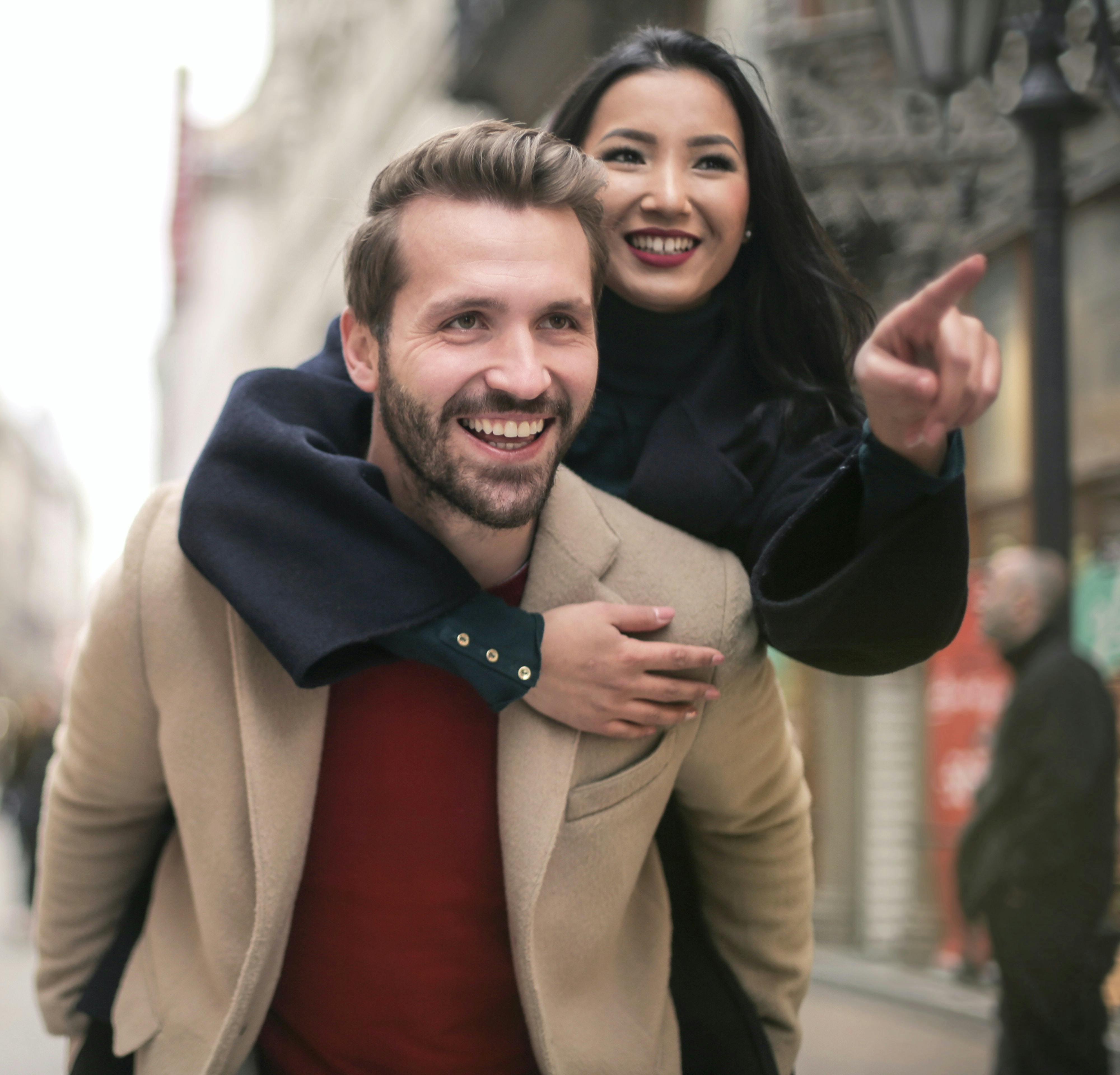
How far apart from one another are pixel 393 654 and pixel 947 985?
23.0 ft

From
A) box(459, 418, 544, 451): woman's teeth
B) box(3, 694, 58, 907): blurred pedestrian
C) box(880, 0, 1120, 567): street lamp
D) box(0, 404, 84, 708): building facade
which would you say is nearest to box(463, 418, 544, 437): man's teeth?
box(459, 418, 544, 451): woman's teeth

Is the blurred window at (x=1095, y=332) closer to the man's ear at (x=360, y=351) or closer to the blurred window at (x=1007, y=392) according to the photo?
the blurred window at (x=1007, y=392)

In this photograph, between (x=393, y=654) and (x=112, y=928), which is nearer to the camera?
(x=393, y=654)

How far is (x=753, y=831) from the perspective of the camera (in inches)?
92.6

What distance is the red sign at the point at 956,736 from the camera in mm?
8078

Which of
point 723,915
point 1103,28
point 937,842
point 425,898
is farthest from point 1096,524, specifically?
point 425,898

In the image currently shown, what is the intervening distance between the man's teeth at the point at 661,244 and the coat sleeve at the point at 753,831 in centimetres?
57

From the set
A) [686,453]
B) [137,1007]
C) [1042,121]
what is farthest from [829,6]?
[137,1007]

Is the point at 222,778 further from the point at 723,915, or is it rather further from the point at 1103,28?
the point at 1103,28

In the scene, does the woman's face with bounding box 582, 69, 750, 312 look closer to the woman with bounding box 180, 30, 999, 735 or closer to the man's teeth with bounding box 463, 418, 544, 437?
the woman with bounding box 180, 30, 999, 735

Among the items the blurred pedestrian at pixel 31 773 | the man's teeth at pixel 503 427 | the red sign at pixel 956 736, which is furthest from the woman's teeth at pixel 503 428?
the blurred pedestrian at pixel 31 773

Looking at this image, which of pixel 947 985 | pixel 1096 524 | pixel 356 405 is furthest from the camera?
pixel 947 985

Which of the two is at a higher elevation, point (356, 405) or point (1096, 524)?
point (356, 405)

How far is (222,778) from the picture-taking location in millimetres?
2127
